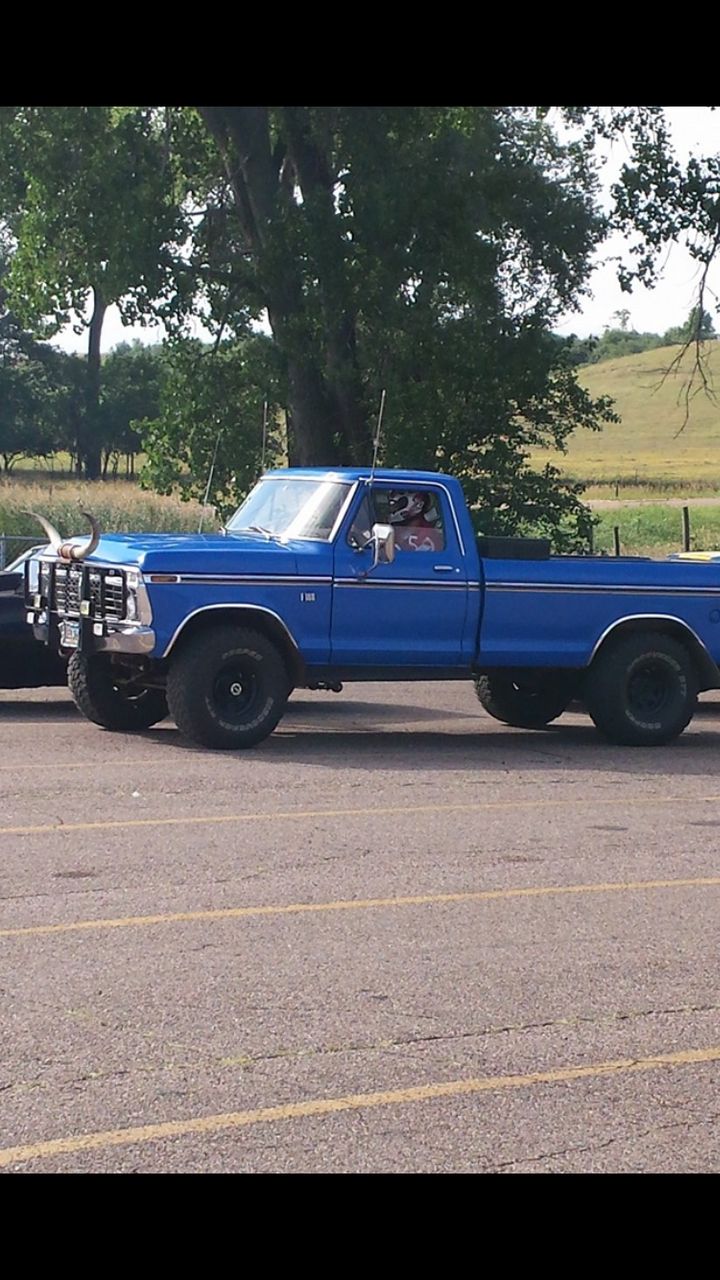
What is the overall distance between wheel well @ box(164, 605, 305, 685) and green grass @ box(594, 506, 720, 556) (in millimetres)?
25624

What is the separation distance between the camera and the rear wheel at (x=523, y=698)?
16.0 meters

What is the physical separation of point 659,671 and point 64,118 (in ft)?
50.6

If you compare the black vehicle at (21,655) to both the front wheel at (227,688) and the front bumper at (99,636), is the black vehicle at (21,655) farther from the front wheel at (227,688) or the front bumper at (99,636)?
the front wheel at (227,688)

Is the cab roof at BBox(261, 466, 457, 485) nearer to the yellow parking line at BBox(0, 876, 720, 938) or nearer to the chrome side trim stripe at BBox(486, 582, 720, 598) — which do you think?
the chrome side trim stripe at BBox(486, 582, 720, 598)

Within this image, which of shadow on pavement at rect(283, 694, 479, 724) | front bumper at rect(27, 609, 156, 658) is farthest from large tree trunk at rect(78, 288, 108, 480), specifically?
front bumper at rect(27, 609, 156, 658)

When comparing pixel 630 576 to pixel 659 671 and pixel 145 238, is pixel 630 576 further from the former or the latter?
pixel 145 238

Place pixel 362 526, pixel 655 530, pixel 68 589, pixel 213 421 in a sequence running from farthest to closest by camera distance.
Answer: pixel 655 530 < pixel 213 421 < pixel 362 526 < pixel 68 589

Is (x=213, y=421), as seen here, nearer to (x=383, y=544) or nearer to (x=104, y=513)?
(x=104, y=513)

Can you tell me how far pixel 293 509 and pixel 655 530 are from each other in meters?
34.4

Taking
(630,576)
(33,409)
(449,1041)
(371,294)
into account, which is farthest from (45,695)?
(33,409)

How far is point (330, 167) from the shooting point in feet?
92.4

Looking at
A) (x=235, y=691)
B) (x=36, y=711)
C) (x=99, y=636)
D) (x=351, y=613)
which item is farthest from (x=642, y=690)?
(x=36, y=711)

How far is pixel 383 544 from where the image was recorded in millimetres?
14438

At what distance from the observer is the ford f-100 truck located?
13984mm
